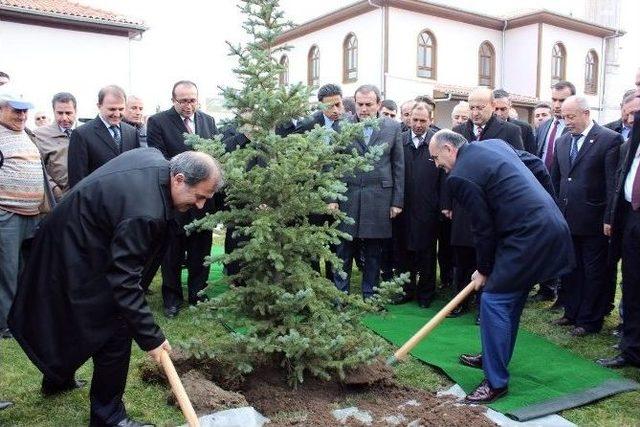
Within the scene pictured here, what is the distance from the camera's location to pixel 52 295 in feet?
11.3

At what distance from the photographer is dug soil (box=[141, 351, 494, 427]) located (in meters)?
3.83

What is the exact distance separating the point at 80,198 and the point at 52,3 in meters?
19.3

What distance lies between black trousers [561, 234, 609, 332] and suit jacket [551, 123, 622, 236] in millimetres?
143

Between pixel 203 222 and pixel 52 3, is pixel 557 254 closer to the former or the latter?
pixel 203 222

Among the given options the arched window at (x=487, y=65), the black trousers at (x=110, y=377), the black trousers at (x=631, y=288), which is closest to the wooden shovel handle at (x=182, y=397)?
the black trousers at (x=110, y=377)

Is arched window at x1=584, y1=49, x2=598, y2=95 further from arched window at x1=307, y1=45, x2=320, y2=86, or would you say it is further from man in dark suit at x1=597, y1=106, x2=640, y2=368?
man in dark suit at x1=597, y1=106, x2=640, y2=368

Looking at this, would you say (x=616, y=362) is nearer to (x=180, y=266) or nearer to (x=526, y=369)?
(x=526, y=369)

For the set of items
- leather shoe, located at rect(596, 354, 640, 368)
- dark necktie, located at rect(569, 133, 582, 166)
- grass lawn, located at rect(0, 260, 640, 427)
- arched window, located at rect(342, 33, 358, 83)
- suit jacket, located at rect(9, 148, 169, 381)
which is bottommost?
grass lawn, located at rect(0, 260, 640, 427)

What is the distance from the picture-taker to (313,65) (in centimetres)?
2977

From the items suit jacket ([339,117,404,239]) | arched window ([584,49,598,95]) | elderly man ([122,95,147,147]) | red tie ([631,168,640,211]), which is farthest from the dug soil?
arched window ([584,49,598,95])

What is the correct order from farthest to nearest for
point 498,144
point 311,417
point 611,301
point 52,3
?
point 52,3 < point 611,301 < point 498,144 < point 311,417

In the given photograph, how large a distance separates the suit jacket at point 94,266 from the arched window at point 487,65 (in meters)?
27.7

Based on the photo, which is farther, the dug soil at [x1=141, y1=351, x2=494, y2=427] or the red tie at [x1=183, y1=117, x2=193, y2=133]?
the red tie at [x1=183, y1=117, x2=193, y2=133]

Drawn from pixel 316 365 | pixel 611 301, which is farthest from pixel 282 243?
pixel 611 301
